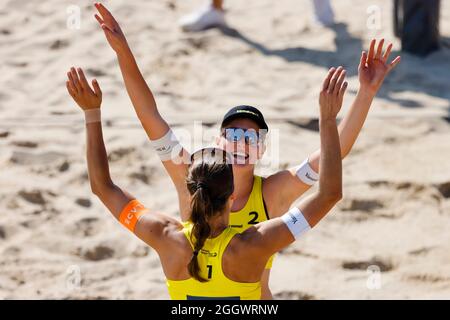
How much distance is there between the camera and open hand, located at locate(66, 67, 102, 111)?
2.96 meters

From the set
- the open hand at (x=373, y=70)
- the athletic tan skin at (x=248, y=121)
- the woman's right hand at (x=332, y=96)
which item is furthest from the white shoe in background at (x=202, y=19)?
the woman's right hand at (x=332, y=96)

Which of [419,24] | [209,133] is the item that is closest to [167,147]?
[209,133]

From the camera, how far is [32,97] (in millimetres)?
6305

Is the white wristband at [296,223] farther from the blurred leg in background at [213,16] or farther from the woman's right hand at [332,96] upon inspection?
the blurred leg in background at [213,16]

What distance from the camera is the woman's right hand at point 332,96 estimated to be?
2686 mm

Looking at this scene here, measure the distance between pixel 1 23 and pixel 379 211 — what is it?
3.76 metres

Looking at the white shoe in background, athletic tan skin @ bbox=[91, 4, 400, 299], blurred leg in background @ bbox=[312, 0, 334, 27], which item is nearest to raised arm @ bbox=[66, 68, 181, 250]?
athletic tan skin @ bbox=[91, 4, 400, 299]

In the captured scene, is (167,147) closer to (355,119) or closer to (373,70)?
(355,119)

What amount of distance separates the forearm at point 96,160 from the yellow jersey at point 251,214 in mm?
543

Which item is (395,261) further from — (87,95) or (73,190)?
(87,95)

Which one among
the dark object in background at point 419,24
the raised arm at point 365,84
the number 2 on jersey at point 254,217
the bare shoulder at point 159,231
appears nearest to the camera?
the bare shoulder at point 159,231

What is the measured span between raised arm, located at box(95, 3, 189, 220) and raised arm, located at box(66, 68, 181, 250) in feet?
0.72

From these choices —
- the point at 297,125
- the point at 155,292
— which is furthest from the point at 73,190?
the point at 297,125

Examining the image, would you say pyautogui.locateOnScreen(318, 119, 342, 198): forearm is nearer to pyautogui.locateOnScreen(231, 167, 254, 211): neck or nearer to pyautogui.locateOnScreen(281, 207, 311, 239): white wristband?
pyautogui.locateOnScreen(281, 207, 311, 239): white wristband
